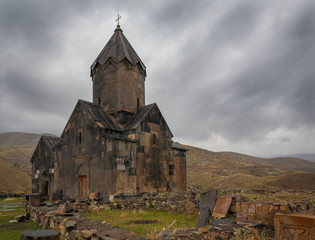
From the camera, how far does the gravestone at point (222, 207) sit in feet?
24.5

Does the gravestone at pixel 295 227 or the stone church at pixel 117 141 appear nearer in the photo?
the gravestone at pixel 295 227

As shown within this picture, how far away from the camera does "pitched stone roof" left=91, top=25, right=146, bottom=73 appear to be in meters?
15.0

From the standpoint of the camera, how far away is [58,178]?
14.1m

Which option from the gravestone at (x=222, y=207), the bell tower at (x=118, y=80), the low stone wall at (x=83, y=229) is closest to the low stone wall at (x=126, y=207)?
the low stone wall at (x=83, y=229)

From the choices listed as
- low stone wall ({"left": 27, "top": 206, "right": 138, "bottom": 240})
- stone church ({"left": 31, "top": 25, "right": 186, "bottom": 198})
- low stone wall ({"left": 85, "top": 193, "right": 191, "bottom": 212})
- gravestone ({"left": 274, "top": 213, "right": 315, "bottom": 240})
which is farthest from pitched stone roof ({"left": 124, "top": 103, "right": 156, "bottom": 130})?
gravestone ({"left": 274, "top": 213, "right": 315, "bottom": 240})

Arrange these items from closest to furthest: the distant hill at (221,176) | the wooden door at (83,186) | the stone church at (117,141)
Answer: the stone church at (117,141), the wooden door at (83,186), the distant hill at (221,176)

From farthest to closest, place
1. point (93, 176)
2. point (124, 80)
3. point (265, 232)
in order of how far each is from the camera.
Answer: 1. point (124, 80)
2. point (93, 176)
3. point (265, 232)

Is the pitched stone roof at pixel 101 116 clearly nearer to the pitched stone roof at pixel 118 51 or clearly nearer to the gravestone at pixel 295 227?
the pitched stone roof at pixel 118 51

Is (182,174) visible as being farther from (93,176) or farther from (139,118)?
(93,176)

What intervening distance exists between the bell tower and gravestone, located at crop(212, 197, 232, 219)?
8.22 meters

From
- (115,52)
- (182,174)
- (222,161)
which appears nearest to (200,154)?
(222,161)

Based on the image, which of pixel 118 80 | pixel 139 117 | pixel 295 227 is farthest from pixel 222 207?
pixel 118 80

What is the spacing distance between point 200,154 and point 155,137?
129 ft

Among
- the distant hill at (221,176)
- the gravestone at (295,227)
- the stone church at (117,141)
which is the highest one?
the stone church at (117,141)
